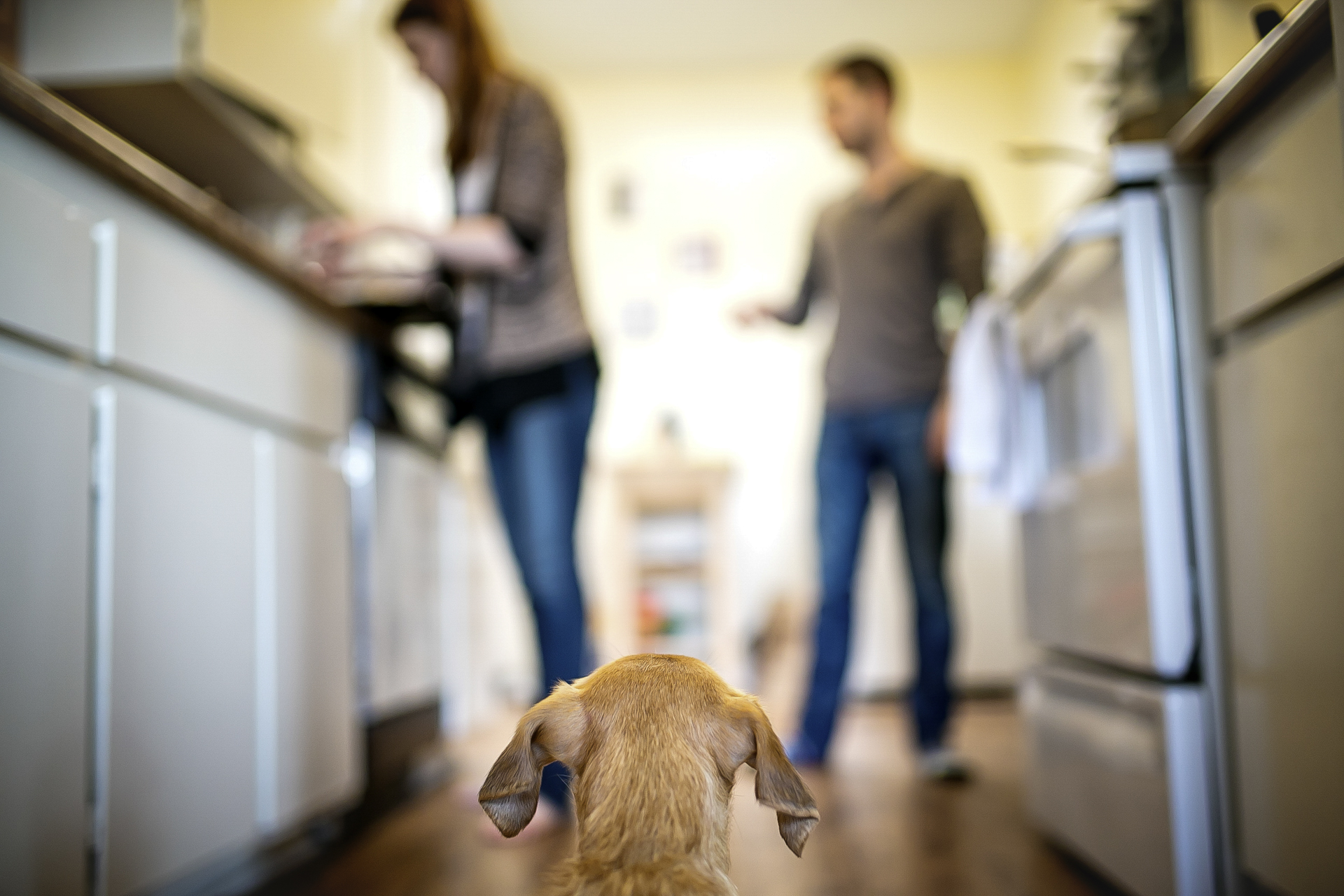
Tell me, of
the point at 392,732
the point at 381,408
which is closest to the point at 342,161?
the point at 381,408

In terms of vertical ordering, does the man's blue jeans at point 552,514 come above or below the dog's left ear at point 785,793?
above

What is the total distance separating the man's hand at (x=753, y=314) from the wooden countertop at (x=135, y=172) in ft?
3.55

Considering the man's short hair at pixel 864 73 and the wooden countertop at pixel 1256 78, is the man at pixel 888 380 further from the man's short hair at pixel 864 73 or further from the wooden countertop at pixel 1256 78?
the wooden countertop at pixel 1256 78

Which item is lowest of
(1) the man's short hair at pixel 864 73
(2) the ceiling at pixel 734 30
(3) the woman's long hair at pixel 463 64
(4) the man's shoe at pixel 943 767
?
(4) the man's shoe at pixel 943 767

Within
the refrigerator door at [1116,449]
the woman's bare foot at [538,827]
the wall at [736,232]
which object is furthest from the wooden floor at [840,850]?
the wall at [736,232]

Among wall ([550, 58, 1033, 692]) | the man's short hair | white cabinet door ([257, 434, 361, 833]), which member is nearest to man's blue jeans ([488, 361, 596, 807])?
white cabinet door ([257, 434, 361, 833])

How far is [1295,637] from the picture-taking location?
1.05 metres

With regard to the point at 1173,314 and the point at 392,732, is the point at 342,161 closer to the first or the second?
the point at 392,732

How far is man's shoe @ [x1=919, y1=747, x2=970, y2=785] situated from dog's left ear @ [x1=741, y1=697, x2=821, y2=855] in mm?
1647

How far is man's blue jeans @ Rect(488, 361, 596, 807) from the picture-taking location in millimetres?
1855

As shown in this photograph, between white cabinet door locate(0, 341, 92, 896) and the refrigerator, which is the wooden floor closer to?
the refrigerator

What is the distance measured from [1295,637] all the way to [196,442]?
1.40 metres

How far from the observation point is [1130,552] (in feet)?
4.35

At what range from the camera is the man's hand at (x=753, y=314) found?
2.59 meters
